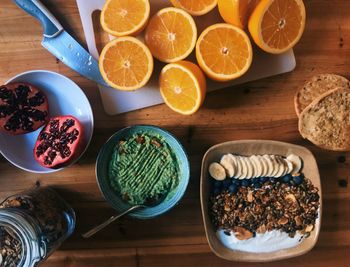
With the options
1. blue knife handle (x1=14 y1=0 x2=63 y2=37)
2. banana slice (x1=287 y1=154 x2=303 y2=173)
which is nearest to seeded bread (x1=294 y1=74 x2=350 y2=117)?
banana slice (x1=287 y1=154 x2=303 y2=173)

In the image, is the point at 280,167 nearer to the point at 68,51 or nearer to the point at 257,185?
the point at 257,185

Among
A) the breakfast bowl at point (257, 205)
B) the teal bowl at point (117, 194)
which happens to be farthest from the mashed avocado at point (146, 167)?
the breakfast bowl at point (257, 205)

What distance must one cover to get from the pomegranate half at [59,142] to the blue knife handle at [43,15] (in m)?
→ 0.28

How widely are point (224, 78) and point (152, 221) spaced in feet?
1.74

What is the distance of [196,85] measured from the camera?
1299 mm

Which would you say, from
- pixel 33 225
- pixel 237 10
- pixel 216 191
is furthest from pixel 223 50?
pixel 33 225

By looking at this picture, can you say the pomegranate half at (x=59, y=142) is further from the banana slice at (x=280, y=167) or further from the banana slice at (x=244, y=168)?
the banana slice at (x=280, y=167)

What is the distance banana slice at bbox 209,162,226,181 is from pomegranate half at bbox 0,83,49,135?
1.80 feet

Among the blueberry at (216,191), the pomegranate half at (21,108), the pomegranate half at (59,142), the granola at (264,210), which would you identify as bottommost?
the granola at (264,210)

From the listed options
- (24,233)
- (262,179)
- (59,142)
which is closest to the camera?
(24,233)

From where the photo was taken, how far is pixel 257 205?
141 cm

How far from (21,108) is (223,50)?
644 millimetres

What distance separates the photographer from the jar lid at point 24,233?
1.18 metres

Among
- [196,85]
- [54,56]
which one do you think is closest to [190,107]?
[196,85]
